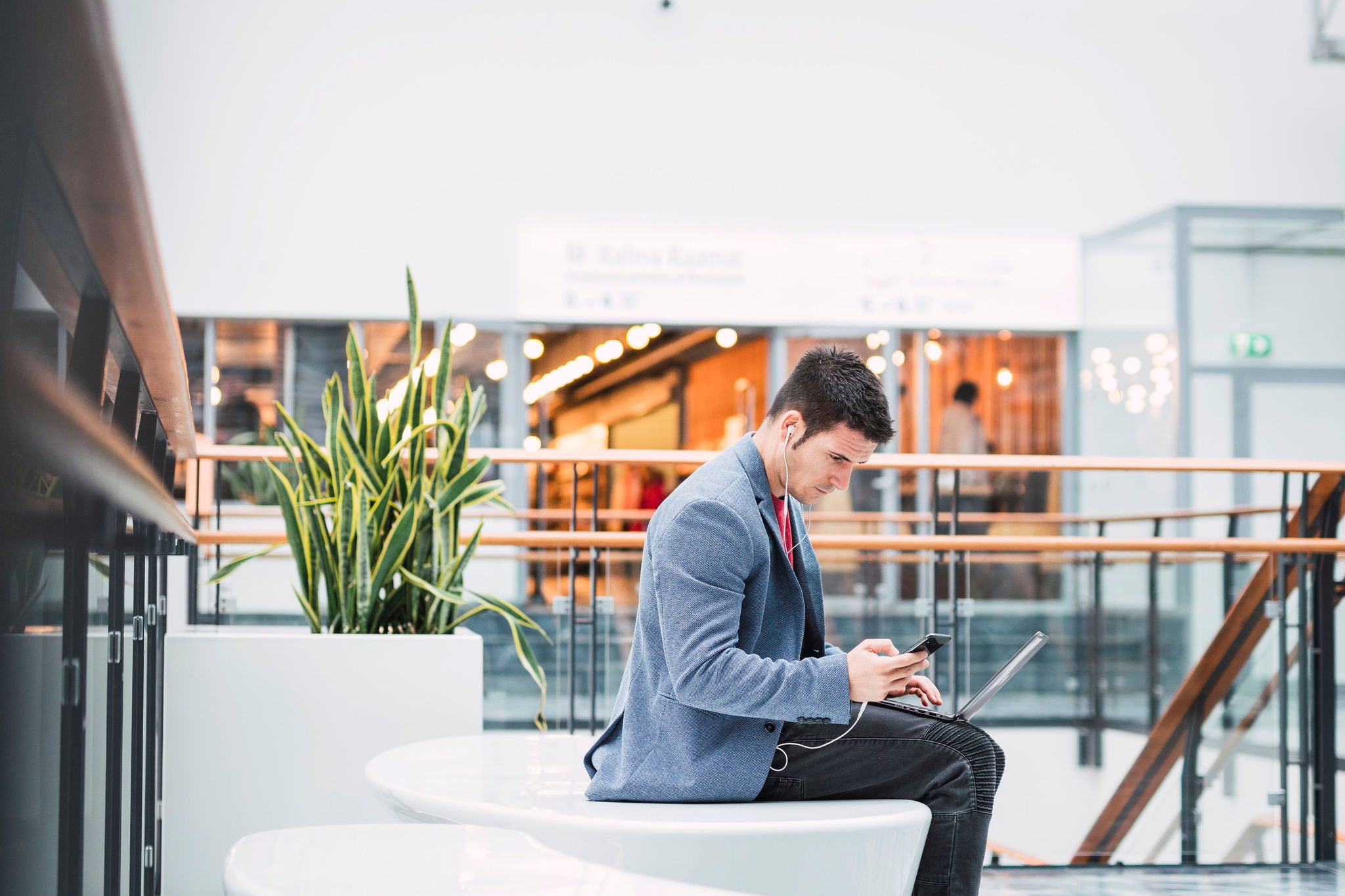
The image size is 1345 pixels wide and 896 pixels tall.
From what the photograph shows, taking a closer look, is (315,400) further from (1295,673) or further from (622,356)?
(1295,673)

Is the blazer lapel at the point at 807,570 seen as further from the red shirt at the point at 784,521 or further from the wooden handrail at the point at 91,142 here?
the wooden handrail at the point at 91,142

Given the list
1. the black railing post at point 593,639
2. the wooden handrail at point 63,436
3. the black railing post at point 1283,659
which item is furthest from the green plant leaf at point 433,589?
the black railing post at point 1283,659

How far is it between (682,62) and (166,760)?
621cm

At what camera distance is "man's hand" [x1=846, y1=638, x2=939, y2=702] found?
1.56 m

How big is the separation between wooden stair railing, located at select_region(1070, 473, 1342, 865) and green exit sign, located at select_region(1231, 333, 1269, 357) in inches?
170

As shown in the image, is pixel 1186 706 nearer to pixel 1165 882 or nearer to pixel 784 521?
pixel 1165 882

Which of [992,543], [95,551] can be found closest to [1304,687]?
[992,543]

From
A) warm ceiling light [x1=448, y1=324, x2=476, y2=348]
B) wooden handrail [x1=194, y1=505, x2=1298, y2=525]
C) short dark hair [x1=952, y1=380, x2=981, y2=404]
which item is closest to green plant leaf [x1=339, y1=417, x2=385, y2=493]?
wooden handrail [x1=194, y1=505, x2=1298, y2=525]

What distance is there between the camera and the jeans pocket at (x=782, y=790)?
175 centimetres

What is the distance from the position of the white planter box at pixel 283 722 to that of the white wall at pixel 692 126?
5238 millimetres

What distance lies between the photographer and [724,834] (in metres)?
1.52

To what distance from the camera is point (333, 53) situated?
294 inches

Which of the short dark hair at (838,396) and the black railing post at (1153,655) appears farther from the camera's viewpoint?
the black railing post at (1153,655)

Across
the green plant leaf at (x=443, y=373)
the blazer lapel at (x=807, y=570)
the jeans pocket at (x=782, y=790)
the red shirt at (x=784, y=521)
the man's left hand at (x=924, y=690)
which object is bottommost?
the jeans pocket at (x=782, y=790)
